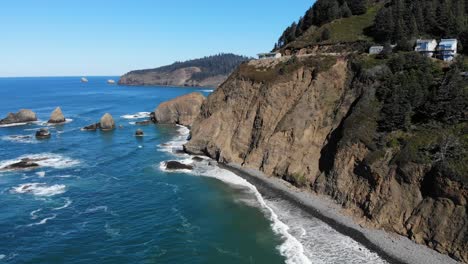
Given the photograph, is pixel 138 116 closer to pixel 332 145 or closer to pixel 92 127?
pixel 92 127

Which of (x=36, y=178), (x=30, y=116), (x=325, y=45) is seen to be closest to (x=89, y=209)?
(x=36, y=178)

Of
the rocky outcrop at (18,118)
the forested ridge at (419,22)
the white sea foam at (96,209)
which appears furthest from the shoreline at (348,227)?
the rocky outcrop at (18,118)

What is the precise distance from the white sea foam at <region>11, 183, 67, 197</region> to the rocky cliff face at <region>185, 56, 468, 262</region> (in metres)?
25.5

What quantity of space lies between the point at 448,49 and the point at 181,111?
229 ft

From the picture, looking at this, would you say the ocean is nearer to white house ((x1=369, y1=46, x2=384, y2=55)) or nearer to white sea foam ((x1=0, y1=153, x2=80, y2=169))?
white sea foam ((x1=0, y1=153, x2=80, y2=169))

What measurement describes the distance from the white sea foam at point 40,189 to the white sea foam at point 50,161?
9944 mm

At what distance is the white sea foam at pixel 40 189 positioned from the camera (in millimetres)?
54634

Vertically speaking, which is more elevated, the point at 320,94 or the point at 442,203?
the point at 320,94

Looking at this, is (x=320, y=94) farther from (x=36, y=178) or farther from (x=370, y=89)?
(x=36, y=178)

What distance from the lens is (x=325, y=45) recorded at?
82062 millimetres

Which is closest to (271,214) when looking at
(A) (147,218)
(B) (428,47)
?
(A) (147,218)

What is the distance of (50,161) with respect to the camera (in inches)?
2808

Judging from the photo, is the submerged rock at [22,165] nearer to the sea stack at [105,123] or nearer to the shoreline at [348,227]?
the sea stack at [105,123]

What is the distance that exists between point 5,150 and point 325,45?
70774 mm
